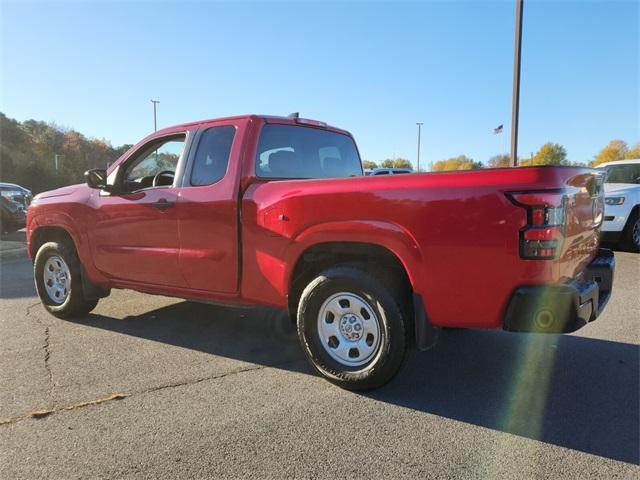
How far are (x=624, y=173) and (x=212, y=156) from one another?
9.51 meters

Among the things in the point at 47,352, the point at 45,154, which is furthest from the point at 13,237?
the point at 45,154

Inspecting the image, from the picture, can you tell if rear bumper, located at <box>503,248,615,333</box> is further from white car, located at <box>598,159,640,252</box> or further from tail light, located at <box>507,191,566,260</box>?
white car, located at <box>598,159,640,252</box>

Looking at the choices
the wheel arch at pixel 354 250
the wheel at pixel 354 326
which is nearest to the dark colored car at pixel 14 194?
the wheel arch at pixel 354 250

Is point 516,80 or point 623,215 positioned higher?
point 516,80

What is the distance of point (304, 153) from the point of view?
4352mm

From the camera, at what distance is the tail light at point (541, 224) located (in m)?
2.52

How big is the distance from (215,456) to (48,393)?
1531 millimetres

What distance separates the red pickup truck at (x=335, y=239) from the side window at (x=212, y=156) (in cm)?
1

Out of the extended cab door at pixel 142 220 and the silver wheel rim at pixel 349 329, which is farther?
the extended cab door at pixel 142 220

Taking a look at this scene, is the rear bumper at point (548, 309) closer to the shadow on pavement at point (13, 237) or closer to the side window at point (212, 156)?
the side window at point (212, 156)

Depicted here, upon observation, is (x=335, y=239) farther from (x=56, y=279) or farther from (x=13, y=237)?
A: (x=13, y=237)

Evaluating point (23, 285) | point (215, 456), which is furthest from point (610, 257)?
point (23, 285)

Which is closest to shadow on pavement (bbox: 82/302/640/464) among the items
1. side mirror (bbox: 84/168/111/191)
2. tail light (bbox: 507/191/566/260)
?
tail light (bbox: 507/191/566/260)

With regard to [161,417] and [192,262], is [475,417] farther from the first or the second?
[192,262]
